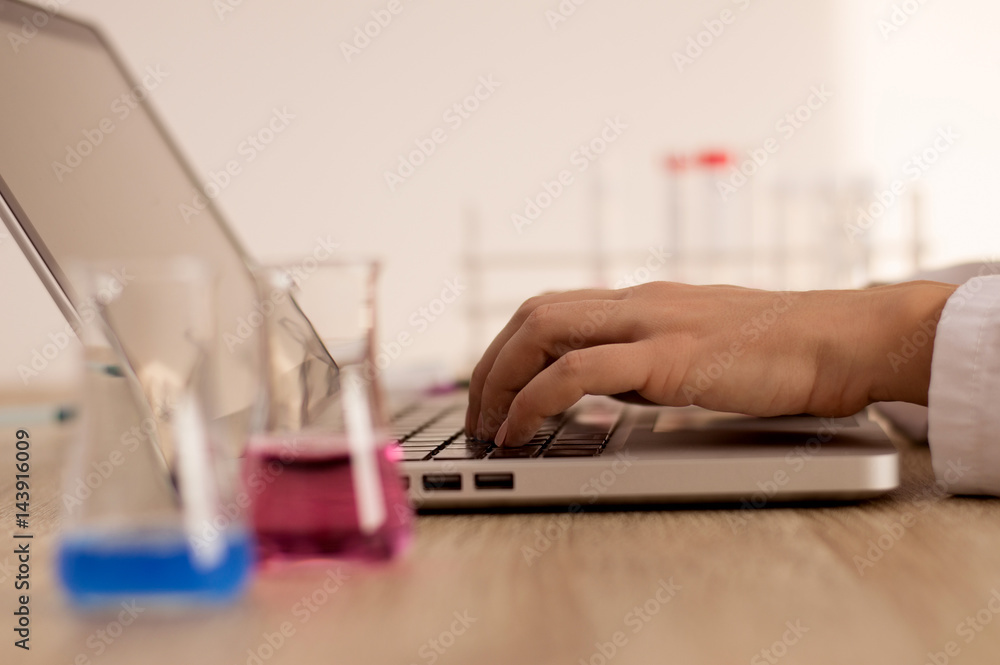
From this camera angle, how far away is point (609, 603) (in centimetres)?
30

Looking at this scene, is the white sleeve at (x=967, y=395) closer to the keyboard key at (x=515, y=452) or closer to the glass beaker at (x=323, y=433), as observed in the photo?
the keyboard key at (x=515, y=452)

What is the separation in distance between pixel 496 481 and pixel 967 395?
9.9 inches

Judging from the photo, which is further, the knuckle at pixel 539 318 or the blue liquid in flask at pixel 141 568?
the knuckle at pixel 539 318

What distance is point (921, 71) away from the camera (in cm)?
338

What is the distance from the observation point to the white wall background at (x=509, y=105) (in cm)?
337

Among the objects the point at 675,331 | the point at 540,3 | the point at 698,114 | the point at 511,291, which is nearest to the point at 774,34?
the point at 698,114

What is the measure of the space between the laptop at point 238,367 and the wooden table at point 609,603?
0.03 m

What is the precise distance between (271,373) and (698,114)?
3340 millimetres

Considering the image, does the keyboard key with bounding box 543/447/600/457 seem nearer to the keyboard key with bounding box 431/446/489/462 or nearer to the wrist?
the keyboard key with bounding box 431/446/489/462

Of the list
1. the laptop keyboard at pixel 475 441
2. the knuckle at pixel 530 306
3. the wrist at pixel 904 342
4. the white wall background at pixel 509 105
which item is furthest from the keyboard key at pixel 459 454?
the white wall background at pixel 509 105

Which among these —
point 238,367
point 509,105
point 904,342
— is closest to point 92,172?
point 238,367

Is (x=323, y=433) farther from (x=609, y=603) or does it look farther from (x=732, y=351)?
(x=732, y=351)

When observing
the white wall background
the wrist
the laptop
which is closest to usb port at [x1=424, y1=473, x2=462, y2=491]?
the laptop

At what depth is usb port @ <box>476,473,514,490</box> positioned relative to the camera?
0.44m
